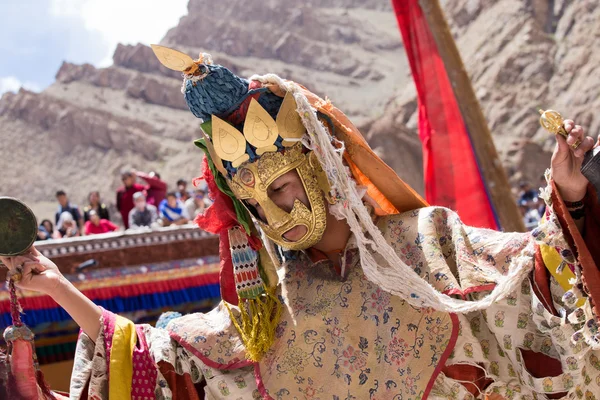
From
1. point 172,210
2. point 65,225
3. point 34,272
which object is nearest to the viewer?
point 34,272

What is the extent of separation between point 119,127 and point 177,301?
2974 cm

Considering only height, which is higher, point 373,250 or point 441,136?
point 441,136

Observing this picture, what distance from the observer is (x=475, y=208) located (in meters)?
5.80

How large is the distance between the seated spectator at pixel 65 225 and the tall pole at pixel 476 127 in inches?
185

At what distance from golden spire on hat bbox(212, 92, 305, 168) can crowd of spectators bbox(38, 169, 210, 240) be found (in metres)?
5.41

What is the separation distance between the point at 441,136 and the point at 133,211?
13.1 feet

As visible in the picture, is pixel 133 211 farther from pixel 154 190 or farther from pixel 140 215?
pixel 154 190

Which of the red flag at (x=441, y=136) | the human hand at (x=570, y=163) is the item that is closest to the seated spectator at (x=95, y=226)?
the red flag at (x=441, y=136)

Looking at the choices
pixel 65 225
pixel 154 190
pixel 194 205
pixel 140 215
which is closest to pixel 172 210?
pixel 194 205

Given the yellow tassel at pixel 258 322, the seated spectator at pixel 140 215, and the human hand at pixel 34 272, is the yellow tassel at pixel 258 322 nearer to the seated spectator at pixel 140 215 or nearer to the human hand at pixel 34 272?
the human hand at pixel 34 272

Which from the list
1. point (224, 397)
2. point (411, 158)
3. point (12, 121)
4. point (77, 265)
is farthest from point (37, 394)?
point (12, 121)

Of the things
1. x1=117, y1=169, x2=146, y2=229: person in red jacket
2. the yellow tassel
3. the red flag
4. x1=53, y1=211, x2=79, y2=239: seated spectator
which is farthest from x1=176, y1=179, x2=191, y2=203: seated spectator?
the yellow tassel

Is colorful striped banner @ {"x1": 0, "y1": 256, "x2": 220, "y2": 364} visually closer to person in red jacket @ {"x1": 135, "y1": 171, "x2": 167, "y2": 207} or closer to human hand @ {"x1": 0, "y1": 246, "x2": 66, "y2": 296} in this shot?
person in red jacket @ {"x1": 135, "y1": 171, "x2": 167, "y2": 207}

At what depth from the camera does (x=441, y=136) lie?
19.9 feet
